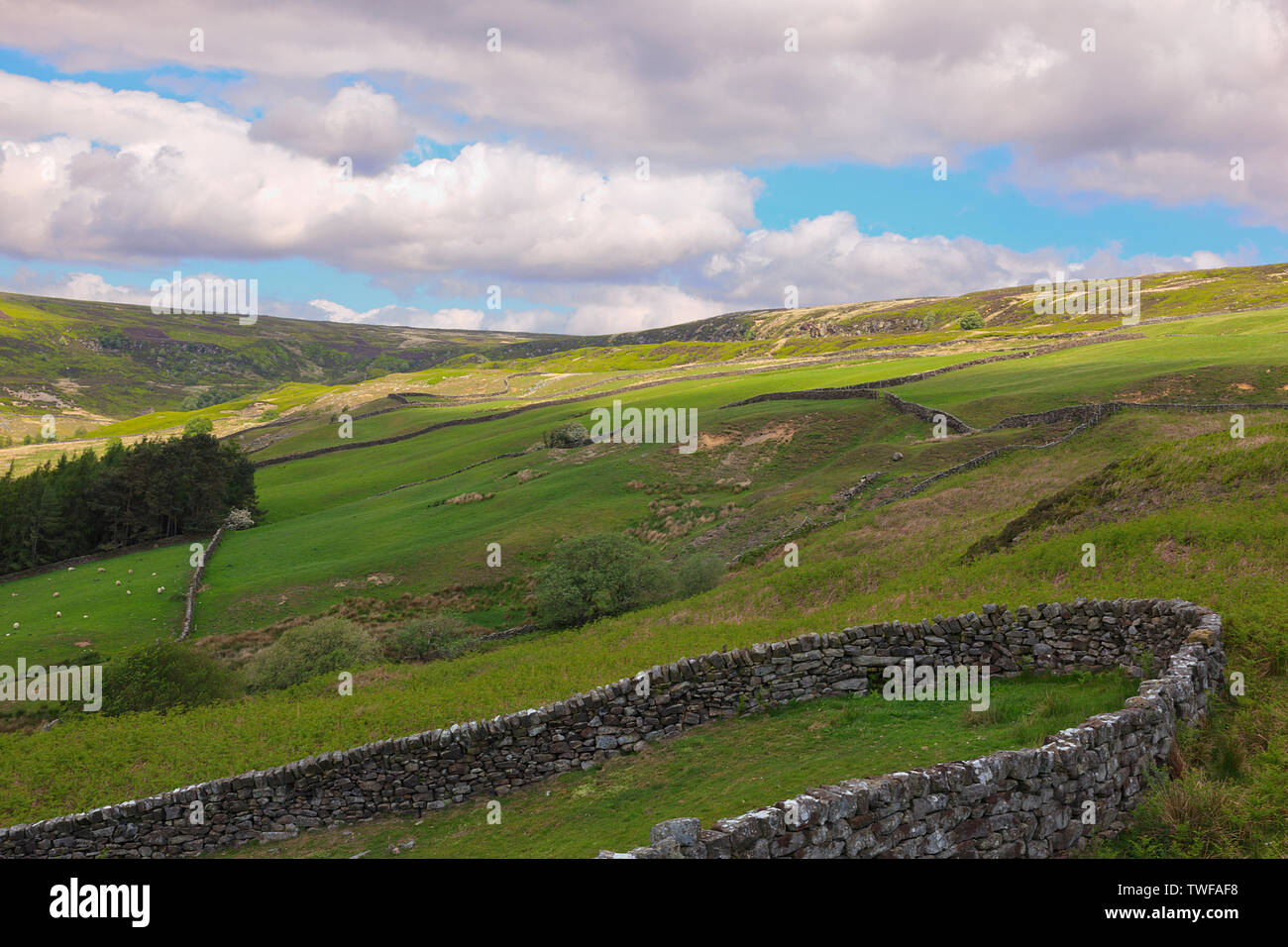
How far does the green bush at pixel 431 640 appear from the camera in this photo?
102 feet

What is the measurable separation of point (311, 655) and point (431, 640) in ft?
17.6

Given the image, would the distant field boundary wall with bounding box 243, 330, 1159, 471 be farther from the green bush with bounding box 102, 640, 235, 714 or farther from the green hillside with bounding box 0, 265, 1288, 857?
the green bush with bounding box 102, 640, 235, 714

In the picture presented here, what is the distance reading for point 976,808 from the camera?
8.30 m

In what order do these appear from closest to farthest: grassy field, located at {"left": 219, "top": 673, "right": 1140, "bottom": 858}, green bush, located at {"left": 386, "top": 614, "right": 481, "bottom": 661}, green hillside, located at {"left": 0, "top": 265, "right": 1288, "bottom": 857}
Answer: grassy field, located at {"left": 219, "top": 673, "right": 1140, "bottom": 858} → green hillside, located at {"left": 0, "top": 265, "right": 1288, "bottom": 857} → green bush, located at {"left": 386, "top": 614, "right": 481, "bottom": 661}

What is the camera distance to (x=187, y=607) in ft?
137

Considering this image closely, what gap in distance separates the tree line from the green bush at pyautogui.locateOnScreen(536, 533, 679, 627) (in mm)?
45345

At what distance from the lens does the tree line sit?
61.2 meters

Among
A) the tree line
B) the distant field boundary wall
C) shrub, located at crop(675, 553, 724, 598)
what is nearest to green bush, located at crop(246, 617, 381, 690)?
shrub, located at crop(675, 553, 724, 598)

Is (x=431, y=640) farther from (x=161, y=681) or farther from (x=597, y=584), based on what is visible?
(x=161, y=681)

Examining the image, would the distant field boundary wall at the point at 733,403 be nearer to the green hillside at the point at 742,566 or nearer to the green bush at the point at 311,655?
the green hillside at the point at 742,566

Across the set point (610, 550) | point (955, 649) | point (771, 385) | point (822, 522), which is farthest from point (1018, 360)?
point (955, 649)

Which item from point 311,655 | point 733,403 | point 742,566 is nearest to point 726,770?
point 742,566

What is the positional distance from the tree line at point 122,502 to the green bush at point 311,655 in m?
41.5
